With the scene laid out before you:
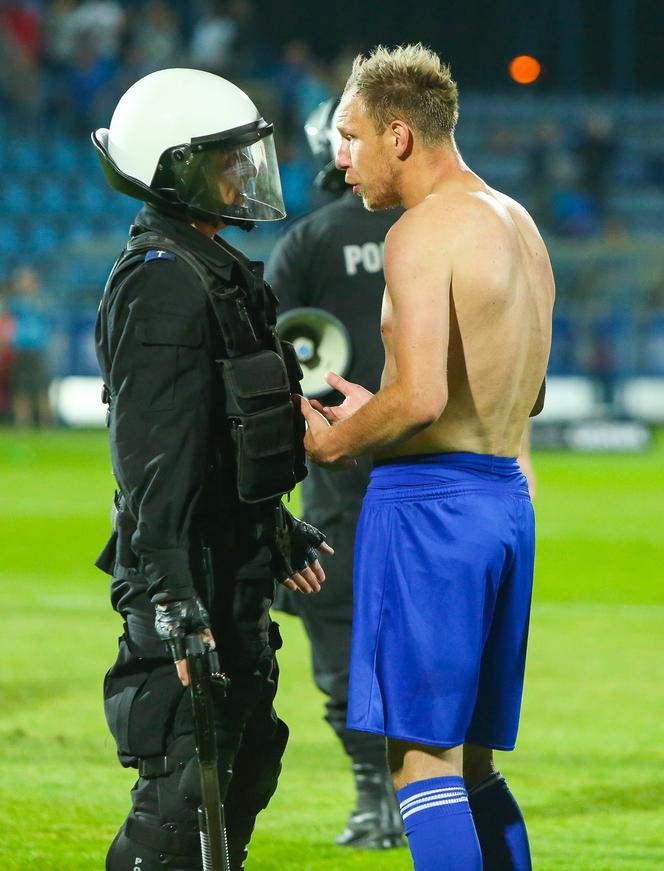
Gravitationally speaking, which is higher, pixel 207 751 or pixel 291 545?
pixel 291 545

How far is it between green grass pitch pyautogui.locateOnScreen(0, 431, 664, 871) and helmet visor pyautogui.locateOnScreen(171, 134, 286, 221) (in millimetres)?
2004

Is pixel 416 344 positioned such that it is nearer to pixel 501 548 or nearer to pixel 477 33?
pixel 501 548

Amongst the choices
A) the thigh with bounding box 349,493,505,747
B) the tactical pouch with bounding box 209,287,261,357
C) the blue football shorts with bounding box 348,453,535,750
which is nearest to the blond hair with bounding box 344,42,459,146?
the tactical pouch with bounding box 209,287,261,357

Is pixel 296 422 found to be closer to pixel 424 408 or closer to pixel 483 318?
pixel 424 408

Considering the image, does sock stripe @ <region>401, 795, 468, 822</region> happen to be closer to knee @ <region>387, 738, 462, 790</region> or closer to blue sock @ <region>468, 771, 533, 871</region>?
knee @ <region>387, 738, 462, 790</region>

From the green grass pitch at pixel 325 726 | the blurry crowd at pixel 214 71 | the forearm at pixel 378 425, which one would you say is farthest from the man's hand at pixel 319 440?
the blurry crowd at pixel 214 71

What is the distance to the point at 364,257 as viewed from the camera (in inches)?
214

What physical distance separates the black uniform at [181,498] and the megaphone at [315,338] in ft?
4.69

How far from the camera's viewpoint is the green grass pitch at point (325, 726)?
523 cm

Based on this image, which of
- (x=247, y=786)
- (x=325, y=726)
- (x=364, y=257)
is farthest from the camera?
(x=325, y=726)

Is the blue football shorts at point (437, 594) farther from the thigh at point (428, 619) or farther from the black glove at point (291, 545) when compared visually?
the black glove at point (291, 545)

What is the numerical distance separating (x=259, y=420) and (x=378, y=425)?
302mm

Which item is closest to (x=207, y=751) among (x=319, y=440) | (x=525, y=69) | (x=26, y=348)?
(x=319, y=440)

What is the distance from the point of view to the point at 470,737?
3895 millimetres
